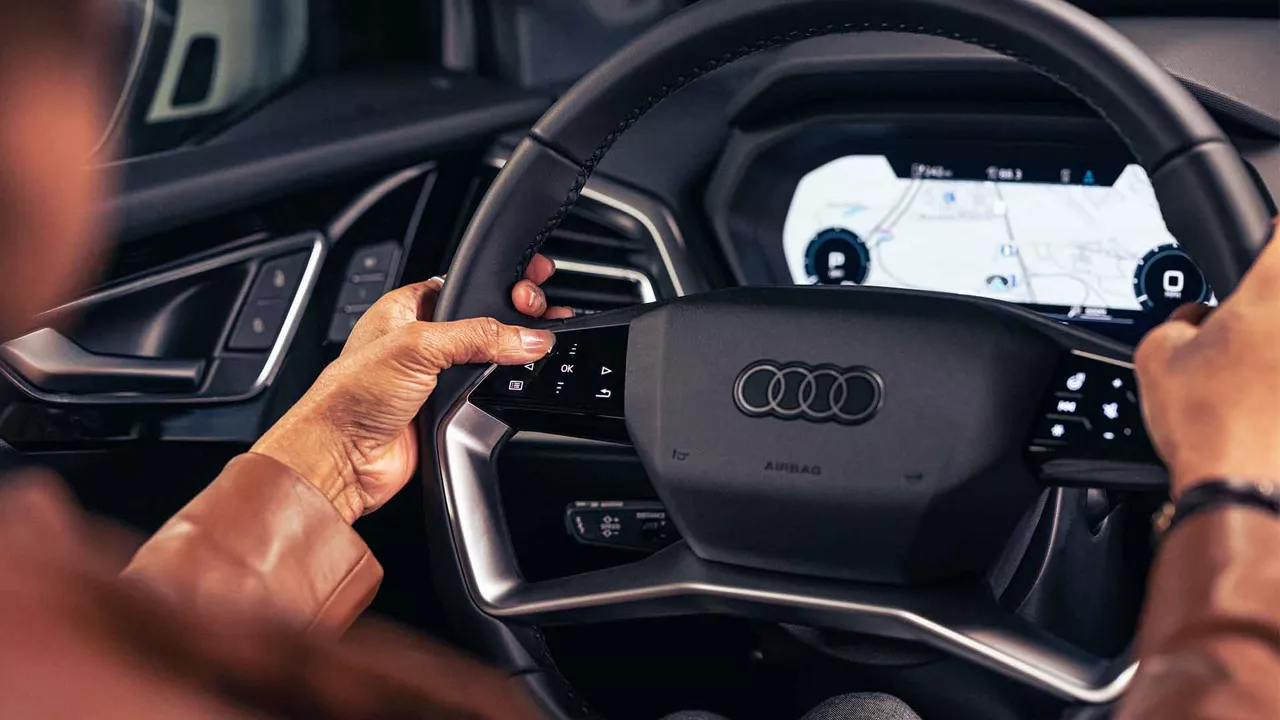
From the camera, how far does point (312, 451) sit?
3.17 feet

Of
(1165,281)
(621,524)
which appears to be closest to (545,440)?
(621,524)

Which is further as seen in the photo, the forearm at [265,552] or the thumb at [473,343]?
the thumb at [473,343]

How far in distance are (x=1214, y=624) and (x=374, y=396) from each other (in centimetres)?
64

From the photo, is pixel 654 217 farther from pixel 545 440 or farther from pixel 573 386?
pixel 573 386

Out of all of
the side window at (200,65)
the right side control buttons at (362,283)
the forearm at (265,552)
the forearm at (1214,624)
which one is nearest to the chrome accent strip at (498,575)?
the forearm at (265,552)

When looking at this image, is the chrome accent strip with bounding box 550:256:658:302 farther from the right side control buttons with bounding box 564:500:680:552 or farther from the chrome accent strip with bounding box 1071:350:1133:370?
the chrome accent strip with bounding box 1071:350:1133:370

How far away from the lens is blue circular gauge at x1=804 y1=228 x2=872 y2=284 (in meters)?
1.51

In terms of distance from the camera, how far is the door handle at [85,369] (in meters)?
1.44

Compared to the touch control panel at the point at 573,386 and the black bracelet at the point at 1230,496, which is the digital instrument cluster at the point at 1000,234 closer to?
the touch control panel at the point at 573,386

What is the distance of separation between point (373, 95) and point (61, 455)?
0.63 m

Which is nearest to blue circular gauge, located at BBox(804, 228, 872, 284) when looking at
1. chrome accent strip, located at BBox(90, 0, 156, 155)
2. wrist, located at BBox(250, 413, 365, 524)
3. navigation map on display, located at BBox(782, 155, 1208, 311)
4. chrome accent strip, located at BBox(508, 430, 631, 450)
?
navigation map on display, located at BBox(782, 155, 1208, 311)

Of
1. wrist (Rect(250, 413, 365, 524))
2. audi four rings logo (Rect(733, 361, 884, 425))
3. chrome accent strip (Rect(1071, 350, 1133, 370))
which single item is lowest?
wrist (Rect(250, 413, 365, 524))

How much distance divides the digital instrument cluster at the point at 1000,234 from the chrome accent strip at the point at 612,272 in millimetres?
215

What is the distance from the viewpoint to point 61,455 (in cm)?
147
